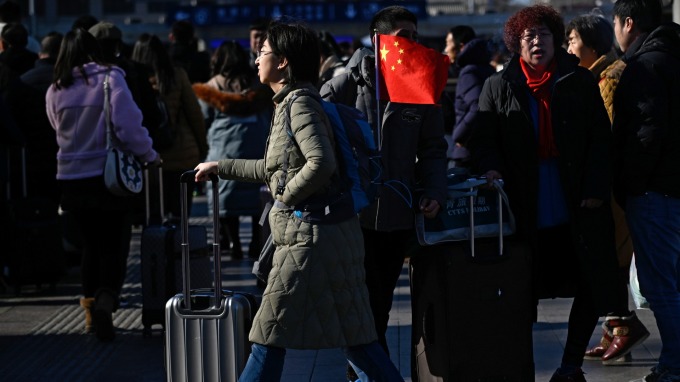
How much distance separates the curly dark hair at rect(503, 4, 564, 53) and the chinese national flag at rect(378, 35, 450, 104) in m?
0.48

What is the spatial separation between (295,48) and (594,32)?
2.64m

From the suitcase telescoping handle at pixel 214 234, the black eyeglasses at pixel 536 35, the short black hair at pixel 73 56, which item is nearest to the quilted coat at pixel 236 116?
the short black hair at pixel 73 56

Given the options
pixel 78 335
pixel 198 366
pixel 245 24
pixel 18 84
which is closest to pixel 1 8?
pixel 18 84

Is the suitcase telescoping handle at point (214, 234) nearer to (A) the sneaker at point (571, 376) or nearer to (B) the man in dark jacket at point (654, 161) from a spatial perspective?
(A) the sneaker at point (571, 376)

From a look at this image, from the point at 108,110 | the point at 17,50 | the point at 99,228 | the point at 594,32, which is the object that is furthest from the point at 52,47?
the point at 594,32

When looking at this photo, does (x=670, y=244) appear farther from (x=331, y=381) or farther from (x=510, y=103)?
(x=331, y=381)

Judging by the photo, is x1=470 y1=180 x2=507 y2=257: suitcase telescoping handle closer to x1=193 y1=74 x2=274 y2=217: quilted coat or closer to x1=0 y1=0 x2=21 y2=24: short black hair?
x1=193 y1=74 x2=274 y2=217: quilted coat

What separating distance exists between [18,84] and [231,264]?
2.39 metres

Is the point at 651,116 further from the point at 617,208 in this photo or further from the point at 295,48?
the point at 295,48

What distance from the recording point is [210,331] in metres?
5.27

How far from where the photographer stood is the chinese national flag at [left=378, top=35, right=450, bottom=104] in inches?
225

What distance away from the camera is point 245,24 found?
180ft

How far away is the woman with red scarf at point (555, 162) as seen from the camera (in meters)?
5.89

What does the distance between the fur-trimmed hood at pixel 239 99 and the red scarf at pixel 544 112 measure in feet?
14.6
